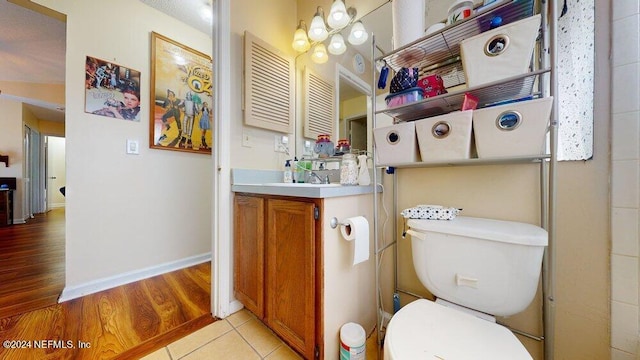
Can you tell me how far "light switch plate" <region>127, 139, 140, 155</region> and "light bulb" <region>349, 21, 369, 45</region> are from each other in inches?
76.4

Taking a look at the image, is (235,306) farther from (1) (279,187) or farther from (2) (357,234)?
(2) (357,234)

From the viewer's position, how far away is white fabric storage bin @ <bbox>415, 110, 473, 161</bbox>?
79 cm

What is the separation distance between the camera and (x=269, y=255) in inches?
44.1

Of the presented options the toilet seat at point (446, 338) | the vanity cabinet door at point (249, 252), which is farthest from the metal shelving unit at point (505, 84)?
the vanity cabinet door at point (249, 252)

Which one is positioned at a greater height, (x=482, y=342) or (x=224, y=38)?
(x=224, y=38)

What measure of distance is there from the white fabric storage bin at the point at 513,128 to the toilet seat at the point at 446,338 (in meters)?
0.56

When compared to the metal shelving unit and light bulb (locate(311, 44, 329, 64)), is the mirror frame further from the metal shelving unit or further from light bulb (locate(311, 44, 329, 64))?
the metal shelving unit

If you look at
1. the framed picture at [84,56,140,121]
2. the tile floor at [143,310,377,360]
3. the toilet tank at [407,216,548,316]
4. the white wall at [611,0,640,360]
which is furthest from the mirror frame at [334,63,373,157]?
the framed picture at [84,56,140,121]

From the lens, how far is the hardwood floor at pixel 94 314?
1.07 meters

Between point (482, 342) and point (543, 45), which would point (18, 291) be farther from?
point (543, 45)

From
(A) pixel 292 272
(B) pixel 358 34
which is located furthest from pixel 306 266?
(B) pixel 358 34

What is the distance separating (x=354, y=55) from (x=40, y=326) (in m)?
2.47

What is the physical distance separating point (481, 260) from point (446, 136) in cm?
47

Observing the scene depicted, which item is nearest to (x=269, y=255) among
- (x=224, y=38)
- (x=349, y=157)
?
(x=349, y=157)
